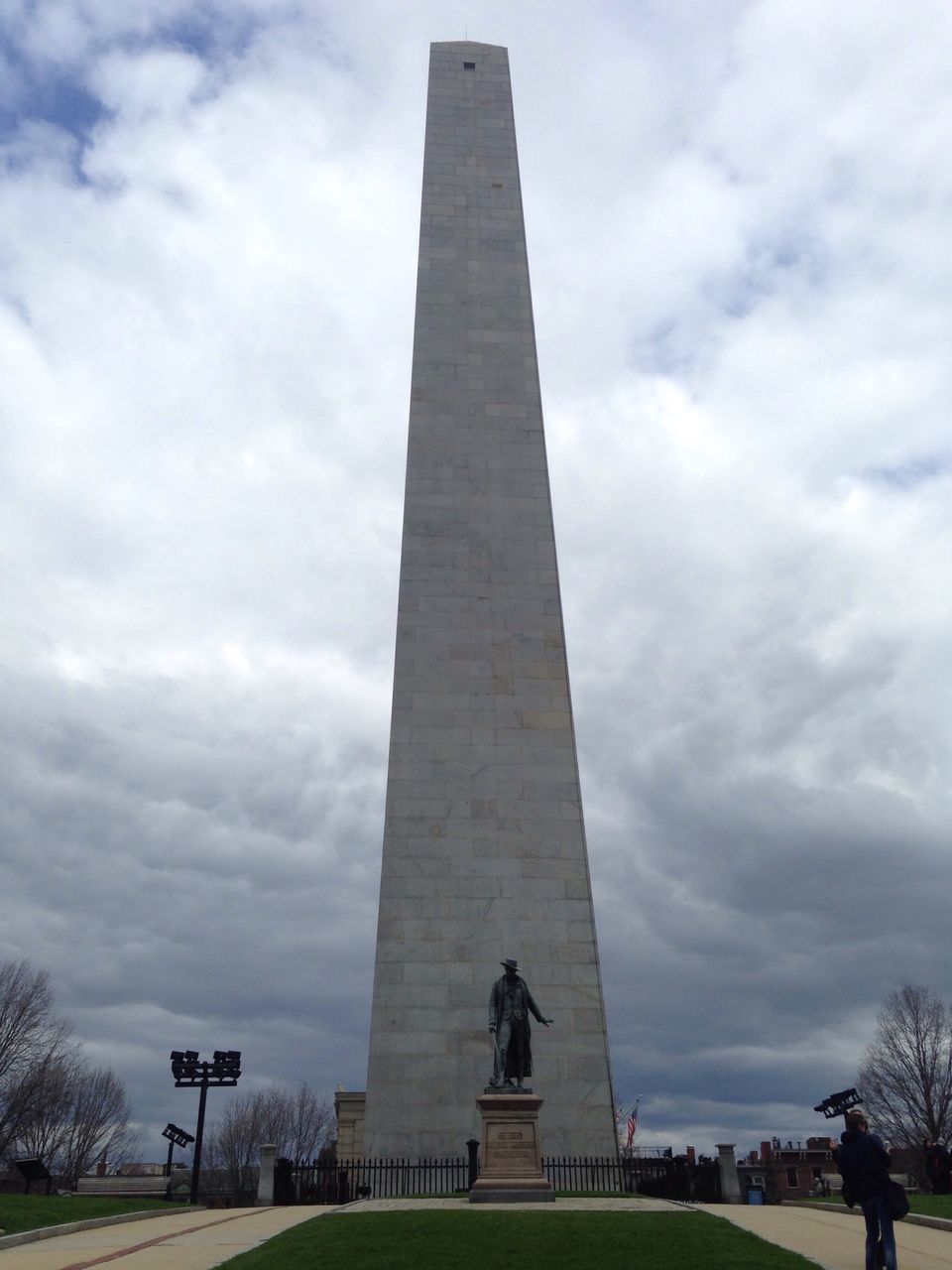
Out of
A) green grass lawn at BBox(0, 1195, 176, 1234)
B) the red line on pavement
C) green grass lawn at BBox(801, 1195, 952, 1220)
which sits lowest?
the red line on pavement

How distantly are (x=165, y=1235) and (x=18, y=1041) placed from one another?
3459 centimetres

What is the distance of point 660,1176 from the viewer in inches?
898

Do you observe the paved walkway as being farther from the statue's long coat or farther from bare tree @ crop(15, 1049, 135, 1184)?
bare tree @ crop(15, 1049, 135, 1184)

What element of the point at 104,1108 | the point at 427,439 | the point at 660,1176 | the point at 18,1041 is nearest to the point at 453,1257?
the point at 660,1176

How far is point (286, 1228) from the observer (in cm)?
1437

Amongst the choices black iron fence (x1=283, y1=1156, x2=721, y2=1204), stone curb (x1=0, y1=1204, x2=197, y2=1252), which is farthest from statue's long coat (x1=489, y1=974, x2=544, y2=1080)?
stone curb (x1=0, y1=1204, x2=197, y2=1252)

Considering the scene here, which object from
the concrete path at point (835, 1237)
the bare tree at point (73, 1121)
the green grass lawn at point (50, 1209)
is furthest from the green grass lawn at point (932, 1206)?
the bare tree at point (73, 1121)

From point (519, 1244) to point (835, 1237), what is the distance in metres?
4.63

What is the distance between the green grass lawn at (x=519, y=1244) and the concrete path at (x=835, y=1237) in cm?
51

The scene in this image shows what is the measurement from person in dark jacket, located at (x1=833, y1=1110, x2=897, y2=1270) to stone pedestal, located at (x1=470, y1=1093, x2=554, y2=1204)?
741cm

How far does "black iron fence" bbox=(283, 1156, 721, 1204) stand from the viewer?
21.5 m

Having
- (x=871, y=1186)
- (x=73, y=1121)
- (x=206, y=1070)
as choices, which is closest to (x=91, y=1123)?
(x=73, y=1121)

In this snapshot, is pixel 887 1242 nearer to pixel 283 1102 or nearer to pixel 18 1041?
pixel 18 1041

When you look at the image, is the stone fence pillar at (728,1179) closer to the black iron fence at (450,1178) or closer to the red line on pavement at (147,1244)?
the black iron fence at (450,1178)
